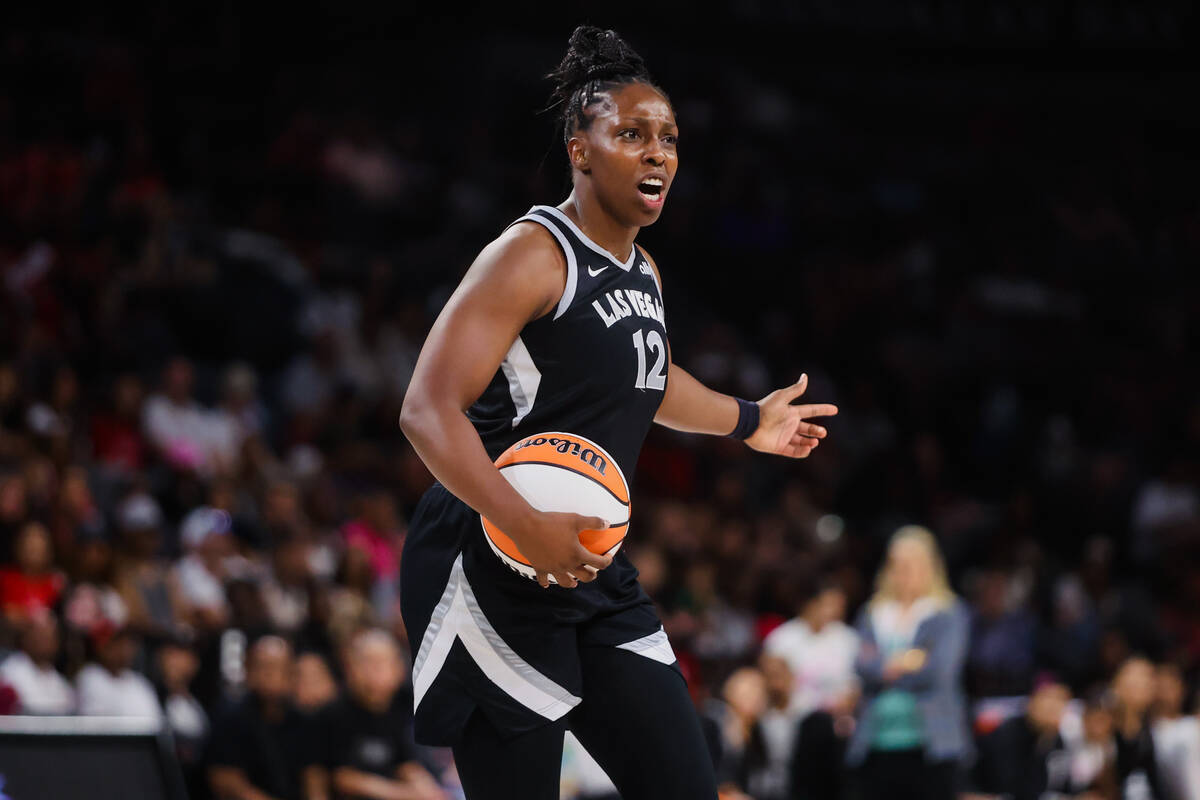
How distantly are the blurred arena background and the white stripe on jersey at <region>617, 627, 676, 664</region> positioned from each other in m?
3.12

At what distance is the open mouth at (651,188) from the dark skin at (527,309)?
0.01 m

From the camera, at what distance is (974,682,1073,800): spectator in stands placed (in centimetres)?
817

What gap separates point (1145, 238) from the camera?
14.3m

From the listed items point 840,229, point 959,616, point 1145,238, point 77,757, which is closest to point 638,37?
point 840,229

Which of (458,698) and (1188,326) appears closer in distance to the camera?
(458,698)

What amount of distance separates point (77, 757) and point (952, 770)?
496 centimetres

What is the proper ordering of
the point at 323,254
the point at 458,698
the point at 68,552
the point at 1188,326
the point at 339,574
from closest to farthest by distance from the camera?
the point at 458,698 < the point at 68,552 < the point at 339,574 < the point at 323,254 < the point at 1188,326

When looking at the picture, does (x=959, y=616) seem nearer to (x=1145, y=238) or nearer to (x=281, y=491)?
(x=281, y=491)

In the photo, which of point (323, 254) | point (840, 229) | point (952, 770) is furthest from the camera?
point (840, 229)

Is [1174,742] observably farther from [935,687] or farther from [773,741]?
[773,741]

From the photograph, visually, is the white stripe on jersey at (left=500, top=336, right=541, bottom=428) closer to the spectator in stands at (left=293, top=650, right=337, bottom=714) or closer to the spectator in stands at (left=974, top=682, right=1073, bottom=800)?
the spectator in stands at (left=293, top=650, right=337, bottom=714)

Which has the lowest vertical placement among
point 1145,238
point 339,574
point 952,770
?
point 952,770

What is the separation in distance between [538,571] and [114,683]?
194 inches

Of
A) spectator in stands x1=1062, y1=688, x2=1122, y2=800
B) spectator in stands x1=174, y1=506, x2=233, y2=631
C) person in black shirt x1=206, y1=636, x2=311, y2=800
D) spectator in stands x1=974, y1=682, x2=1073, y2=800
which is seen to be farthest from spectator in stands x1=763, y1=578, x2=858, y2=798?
spectator in stands x1=174, y1=506, x2=233, y2=631
